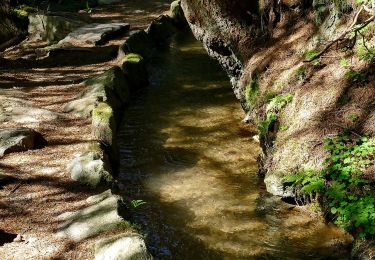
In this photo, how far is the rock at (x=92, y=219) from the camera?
16.6 ft

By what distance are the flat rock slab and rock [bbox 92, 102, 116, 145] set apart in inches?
287

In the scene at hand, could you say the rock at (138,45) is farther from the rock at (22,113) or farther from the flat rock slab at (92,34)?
the rock at (22,113)

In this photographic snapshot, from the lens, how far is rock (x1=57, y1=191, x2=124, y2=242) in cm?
507

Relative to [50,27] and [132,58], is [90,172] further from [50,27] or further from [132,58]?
[50,27]

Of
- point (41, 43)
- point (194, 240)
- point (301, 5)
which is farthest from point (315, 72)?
point (41, 43)

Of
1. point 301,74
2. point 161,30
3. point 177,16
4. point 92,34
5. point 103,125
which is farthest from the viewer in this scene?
point 177,16

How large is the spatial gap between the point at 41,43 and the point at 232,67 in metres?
9.34

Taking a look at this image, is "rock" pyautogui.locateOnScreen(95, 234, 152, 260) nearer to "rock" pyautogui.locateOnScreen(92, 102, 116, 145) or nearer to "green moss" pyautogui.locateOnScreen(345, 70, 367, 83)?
"rock" pyautogui.locateOnScreen(92, 102, 116, 145)

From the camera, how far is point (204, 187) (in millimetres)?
A: 7043

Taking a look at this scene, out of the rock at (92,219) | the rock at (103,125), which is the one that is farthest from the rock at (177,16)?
the rock at (92,219)

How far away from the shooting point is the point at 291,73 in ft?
24.3

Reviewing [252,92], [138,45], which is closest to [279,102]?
[252,92]

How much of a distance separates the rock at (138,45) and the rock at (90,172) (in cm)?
735

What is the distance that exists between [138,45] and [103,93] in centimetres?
527
